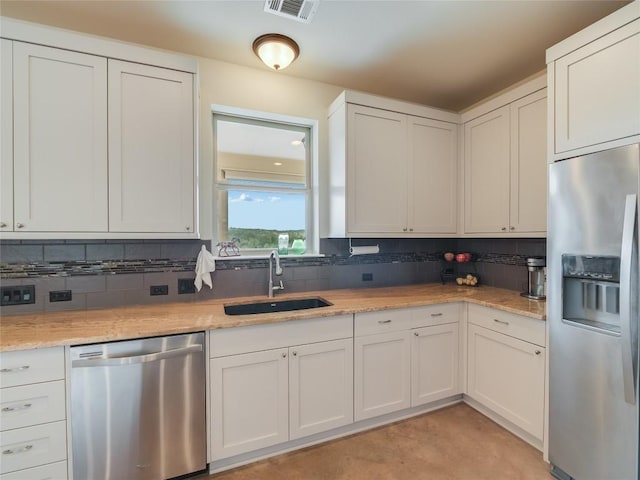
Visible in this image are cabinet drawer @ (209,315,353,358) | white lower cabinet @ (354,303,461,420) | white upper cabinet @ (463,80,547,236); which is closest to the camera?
cabinet drawer @ (209,315,353,358)

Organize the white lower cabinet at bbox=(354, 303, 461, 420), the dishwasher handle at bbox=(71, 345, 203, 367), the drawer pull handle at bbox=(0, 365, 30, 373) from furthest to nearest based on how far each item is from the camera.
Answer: the white lower cabinet at bbox=(354, 303, 461, 420) → the dishwasher handle at bbox=(71, 345, 203, 367) → the drawer pull handle at bbox=(0, 365, 30, 373)

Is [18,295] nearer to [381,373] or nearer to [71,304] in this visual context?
[71,304]

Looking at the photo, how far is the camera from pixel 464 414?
2195mm

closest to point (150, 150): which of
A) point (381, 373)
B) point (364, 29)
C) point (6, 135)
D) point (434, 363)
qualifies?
point (6, 135)

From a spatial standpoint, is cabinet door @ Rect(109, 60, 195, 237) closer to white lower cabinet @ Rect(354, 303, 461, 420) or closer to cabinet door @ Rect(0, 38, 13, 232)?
cabinet door @ Rect(0, 38, 13, 232)

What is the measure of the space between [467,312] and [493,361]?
14.6 inches

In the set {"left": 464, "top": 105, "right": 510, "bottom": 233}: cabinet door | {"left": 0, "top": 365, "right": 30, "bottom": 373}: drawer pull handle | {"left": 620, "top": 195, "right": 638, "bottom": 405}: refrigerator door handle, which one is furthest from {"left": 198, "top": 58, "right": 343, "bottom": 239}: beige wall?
{"left": 620, "top": 195, "right": 638, "bottom": 405}: refrigerator door handle

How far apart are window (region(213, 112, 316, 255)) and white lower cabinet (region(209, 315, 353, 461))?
900 millimetres

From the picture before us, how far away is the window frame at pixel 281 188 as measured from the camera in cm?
231

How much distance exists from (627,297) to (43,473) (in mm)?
2779

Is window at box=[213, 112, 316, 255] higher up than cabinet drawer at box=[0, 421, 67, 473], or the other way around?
window at box=[213, 112, 316, 255]

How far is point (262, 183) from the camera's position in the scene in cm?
247

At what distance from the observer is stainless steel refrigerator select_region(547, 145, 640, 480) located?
129cm

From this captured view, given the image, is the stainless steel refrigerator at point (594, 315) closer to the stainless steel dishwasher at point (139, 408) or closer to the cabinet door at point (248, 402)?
the cabinet door at point (248, 402)
